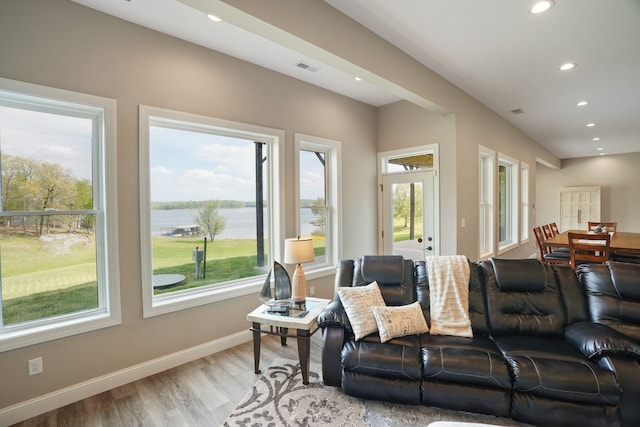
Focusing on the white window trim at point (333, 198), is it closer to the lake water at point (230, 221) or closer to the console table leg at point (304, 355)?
the lake water at point (230, 221)

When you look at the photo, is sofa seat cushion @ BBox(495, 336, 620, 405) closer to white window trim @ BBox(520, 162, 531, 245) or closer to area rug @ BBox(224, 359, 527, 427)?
area rug @ BBox(224, 359, 527, 427)

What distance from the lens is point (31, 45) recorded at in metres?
2.18

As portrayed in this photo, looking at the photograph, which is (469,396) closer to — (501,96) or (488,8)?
(488,8)

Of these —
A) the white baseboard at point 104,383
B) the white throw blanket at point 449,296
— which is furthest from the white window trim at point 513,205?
the white baseboard at point 104,383

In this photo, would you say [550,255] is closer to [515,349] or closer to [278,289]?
[515,349]

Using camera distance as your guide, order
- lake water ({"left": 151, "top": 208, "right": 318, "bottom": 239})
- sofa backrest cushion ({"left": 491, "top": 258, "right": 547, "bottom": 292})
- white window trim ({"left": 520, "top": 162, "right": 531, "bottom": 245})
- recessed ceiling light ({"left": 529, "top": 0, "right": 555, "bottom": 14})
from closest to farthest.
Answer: recessed ceiling light ({"left": 529, "top": 0, "right": 555, "bottom": 14}) < sofa backrest cushion ({"left": 491, "top": 258, "right": 547, "bottom": 292}) < lake water ({"left": 151, "top": 208, "right": 318, "bottom": 239}) < white window trim ({"left": 520, "top": 162, "right": 531, "bottom": 245})

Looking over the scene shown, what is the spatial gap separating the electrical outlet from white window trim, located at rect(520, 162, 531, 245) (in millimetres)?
8009

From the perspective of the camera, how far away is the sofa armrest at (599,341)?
6.40ft

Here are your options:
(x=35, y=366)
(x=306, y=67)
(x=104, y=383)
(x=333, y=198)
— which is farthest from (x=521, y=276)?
(x=35, y=366)

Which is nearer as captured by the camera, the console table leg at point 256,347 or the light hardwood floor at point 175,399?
the light hardwood floor at point 175,399

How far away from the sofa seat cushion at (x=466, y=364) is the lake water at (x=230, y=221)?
226 centimetres

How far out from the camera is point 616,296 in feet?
7.89

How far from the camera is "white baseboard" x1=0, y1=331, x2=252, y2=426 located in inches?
84.6

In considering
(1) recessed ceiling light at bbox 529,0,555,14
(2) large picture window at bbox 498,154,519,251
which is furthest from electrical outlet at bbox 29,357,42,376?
(2) large picture window at bbox 498,154,519,251
